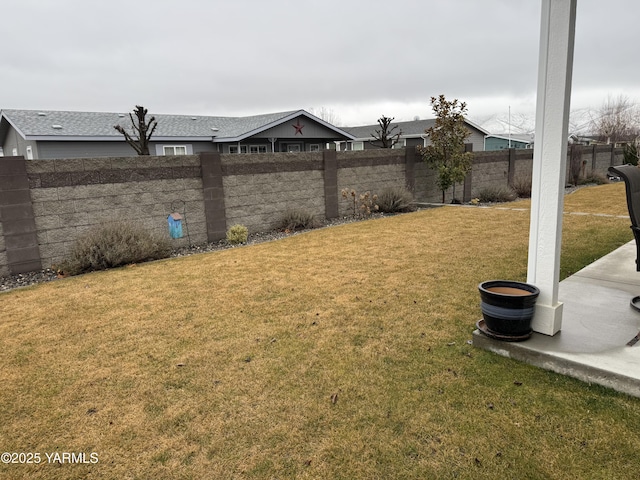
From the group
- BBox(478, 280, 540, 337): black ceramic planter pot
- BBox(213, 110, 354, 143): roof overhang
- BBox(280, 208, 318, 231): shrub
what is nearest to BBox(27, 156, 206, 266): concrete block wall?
BBox(280, 208, 318, 231): shrub

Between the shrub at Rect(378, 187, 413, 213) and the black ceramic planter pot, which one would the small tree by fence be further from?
the black ceramic planter pot

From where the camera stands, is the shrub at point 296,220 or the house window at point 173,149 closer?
the shrub at point 296,220

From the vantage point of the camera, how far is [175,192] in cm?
852

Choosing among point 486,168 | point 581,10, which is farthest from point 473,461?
point 486,168

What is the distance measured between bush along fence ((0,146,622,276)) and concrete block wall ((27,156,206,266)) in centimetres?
2

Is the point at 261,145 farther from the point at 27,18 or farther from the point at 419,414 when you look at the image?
the point at 419,414

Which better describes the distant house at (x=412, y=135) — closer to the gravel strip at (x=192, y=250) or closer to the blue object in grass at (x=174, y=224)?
the gravel strip at (x=192, y=250)

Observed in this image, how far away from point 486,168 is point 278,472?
1581 centimetres

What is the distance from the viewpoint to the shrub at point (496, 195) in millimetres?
14648

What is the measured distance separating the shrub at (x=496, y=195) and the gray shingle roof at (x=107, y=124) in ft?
36.9

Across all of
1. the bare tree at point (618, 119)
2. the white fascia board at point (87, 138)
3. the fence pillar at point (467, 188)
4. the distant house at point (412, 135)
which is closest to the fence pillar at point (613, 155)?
the distant house at point (412, 135)

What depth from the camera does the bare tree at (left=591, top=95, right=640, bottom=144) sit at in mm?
46562

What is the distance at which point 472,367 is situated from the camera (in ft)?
10.8

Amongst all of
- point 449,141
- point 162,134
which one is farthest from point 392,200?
point 162,134
